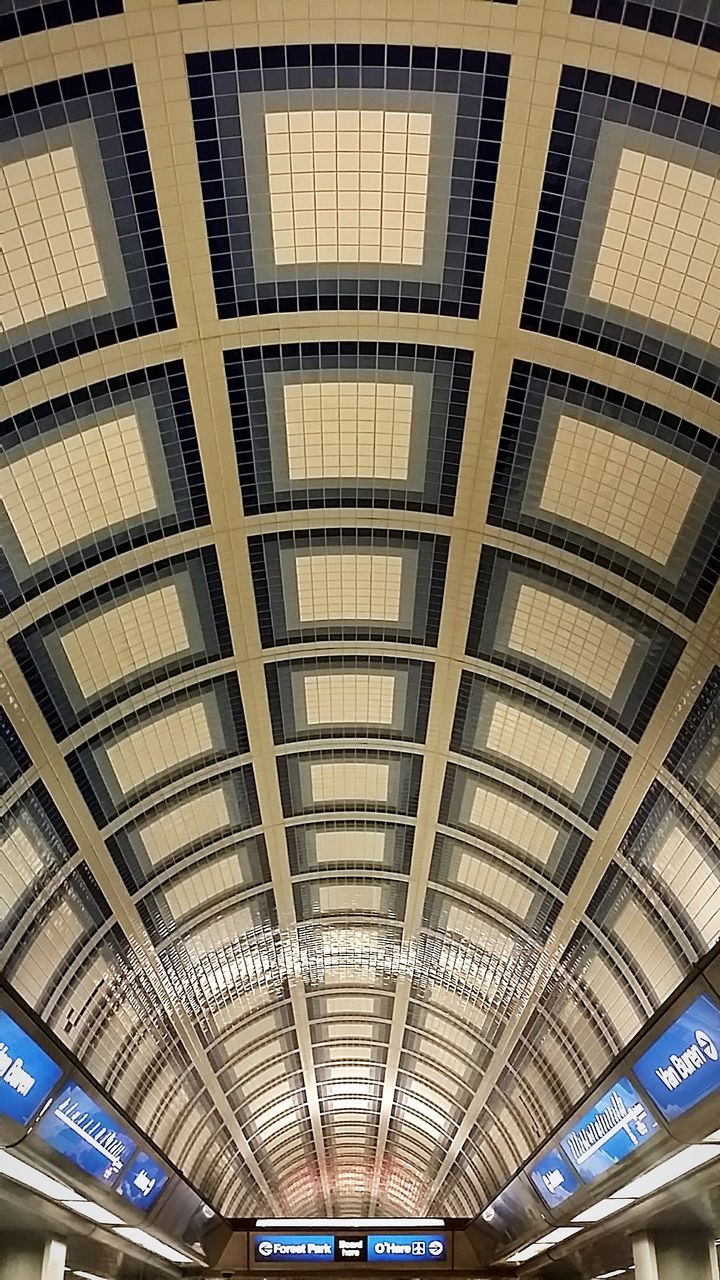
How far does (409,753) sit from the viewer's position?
47.1 feet

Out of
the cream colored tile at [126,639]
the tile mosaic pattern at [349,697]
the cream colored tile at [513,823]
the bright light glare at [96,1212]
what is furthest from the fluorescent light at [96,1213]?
the cream colored tile at [126,639]

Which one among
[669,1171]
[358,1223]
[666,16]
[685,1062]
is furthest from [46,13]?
[358,1223]

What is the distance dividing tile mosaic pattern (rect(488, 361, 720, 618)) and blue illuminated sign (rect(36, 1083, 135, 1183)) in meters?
8.73

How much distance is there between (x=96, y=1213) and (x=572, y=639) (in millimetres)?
12628

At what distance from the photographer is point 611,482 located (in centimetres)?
931

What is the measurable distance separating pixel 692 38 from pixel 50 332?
4.82 meters

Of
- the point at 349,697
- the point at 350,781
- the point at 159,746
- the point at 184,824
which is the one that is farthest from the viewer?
the point at 350,781

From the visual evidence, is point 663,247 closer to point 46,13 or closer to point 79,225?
point 79,225

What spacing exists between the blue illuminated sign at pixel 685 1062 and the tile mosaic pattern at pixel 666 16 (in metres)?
7.90

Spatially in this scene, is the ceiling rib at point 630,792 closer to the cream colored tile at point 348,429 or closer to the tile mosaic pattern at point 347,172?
the cream colored tile at point 348,429

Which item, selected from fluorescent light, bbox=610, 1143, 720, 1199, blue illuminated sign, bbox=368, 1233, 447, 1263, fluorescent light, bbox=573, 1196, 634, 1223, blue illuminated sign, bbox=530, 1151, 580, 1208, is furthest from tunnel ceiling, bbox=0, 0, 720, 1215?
blue illuminated sign, bbox=368, 1233, 447, 1263

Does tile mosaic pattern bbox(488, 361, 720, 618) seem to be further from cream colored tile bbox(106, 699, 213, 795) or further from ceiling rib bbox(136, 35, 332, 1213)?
cream colored tile bbox(106, 699, 213, 795)

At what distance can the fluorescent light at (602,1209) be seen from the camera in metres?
15.8

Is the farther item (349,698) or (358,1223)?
(358,1223)
